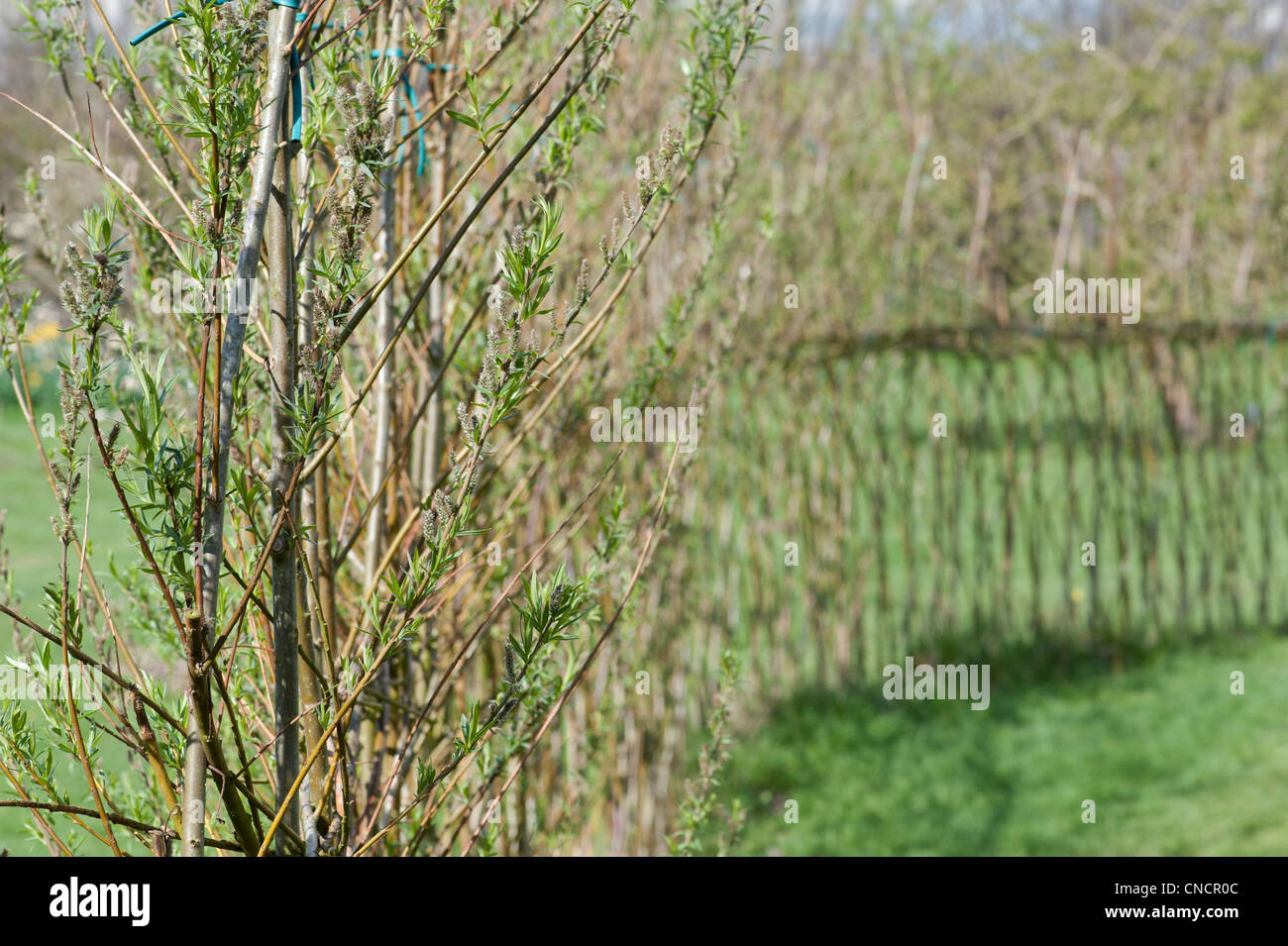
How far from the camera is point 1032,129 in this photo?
7.48 meters

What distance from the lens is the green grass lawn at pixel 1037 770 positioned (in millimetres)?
3750

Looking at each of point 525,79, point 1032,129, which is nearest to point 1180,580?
point 1032,129

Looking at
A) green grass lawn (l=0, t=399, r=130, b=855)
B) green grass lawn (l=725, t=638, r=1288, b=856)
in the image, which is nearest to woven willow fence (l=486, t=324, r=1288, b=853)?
green grass lawn (l=725, t=638, r=1288, b=856)

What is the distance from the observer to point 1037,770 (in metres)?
4.20

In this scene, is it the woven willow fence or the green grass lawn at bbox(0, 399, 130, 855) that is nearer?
the green grass lawn at bbox(0, 399, 130, 855)

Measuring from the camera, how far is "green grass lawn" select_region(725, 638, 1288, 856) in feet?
12.3

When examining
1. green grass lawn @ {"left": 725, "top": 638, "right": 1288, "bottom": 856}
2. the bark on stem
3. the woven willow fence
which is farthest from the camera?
the woven willow fence

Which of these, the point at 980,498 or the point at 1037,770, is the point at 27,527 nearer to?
the point at 980,498

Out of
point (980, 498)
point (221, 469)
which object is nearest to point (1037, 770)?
point (980, 498)

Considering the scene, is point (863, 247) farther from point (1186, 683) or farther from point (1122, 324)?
point (1186, 683)

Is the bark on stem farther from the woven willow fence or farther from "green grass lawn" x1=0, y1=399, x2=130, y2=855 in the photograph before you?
the woven willow fence

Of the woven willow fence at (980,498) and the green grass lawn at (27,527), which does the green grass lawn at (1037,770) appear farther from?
the green grass lawn at (27,527)

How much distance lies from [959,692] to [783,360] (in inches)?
68.8

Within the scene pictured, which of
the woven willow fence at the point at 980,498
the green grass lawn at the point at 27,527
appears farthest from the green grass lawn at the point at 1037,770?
the green grass lawn at the point at 27,527
